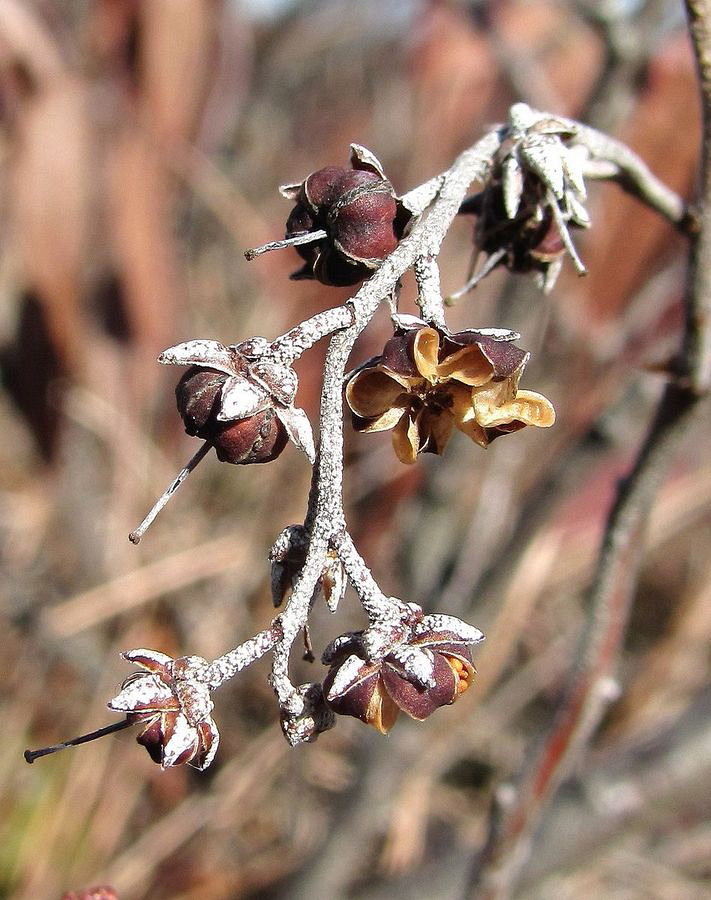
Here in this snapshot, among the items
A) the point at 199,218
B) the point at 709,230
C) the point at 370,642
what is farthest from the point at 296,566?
the point at 199,218

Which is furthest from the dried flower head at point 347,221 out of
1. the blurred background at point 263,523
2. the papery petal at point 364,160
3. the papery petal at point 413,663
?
the blurred background at point 263,523

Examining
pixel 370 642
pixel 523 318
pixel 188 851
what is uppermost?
pixel 523 318

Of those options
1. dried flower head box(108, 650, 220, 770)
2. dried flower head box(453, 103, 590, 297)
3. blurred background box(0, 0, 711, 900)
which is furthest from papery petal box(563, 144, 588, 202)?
blurred background box(0, 0, 711, 900)

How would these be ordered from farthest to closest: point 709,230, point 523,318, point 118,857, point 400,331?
point 118,857 → point 523,318 → point 709,230 → point 400,331

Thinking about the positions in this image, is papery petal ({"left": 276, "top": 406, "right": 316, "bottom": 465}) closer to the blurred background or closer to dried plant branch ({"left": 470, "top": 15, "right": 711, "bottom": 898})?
dried plant branch ({"left": 470, "top": 15, "right": 711, "bottom": 898})

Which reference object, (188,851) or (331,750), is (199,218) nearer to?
(331,750)

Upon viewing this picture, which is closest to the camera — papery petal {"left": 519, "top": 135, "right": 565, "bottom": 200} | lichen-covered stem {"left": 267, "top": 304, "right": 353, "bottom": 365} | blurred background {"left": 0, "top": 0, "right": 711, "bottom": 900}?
lichen-covered stem {"left": 267, "top": 304, "right": 353, "bottom": 365}
